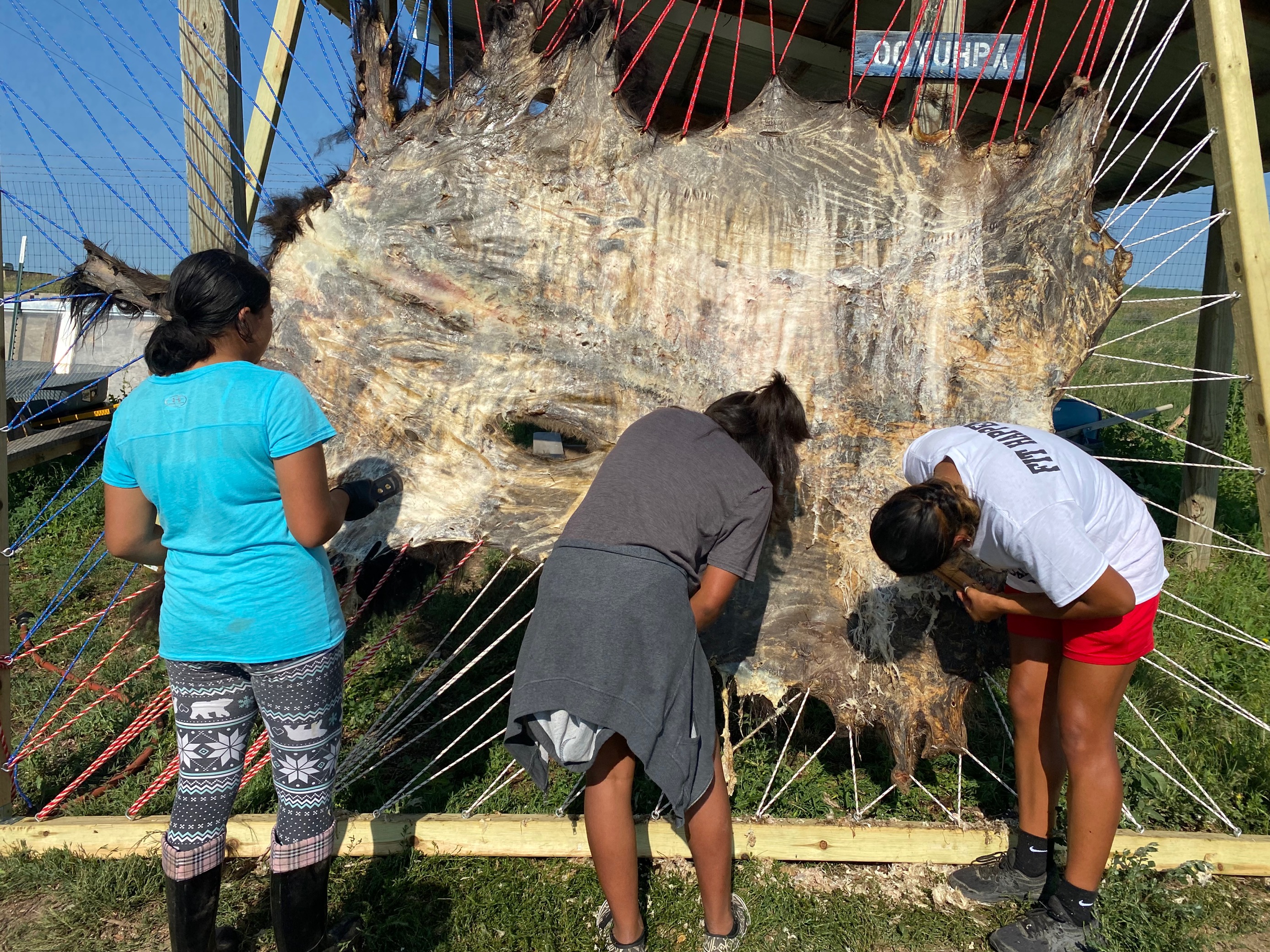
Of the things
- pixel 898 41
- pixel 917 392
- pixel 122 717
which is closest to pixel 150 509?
pixel 122 717

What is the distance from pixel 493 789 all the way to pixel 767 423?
1561 mm

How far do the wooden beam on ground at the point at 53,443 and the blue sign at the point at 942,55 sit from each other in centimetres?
427

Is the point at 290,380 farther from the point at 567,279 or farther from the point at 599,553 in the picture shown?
the point at 567,279

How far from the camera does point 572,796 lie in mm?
2684

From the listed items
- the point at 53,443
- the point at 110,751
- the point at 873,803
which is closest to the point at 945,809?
the point at 873,803

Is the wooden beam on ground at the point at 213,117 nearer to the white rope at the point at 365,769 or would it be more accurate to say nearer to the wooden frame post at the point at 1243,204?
the white rope at the point at 365,769

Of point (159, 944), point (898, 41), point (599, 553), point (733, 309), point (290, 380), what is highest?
point (898, 41)

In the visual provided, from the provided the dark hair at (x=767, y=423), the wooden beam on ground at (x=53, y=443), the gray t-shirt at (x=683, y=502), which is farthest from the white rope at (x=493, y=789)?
the wooden beam on ground at (x=53, y=443)

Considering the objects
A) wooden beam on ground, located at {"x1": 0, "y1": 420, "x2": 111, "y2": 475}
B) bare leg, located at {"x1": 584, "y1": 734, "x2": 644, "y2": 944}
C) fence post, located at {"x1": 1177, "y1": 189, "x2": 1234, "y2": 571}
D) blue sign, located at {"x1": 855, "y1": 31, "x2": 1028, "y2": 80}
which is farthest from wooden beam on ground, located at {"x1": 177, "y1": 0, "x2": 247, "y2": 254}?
fence post, located at {"x1": 1177, "y1": 189, "x2": 1234, "y2": 571}

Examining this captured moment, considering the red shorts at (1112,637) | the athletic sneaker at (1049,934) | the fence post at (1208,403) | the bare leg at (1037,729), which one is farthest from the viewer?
the fence post at (1208,403)

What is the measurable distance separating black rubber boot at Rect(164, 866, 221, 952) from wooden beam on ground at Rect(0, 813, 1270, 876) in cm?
63

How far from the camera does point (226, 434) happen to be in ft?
5.74

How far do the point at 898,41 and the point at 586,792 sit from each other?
2464 mm

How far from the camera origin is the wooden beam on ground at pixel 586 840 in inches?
104
